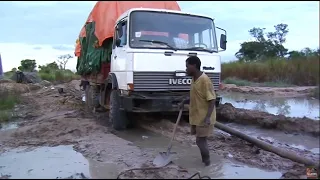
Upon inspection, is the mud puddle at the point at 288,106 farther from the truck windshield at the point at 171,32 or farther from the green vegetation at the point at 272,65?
the truck windshield at the point at 171,32

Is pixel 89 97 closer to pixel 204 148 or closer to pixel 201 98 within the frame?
pixel 204 148

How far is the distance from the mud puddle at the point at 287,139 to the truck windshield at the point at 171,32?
205cm

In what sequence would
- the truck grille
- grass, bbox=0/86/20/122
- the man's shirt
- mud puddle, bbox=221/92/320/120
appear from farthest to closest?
grass, bbox=0/86/20/122 < mud puddle, bbox=221/92/320/120 < the truck grille < the man's shirt

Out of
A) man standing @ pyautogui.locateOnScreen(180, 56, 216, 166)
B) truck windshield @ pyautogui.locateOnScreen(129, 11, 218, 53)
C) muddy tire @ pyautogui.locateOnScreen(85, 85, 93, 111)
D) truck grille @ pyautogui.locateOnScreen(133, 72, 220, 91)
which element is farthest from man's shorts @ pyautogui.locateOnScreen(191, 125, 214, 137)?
muddy tire @ pyautogui.locateOnScreen(85, 85, 93, 111)

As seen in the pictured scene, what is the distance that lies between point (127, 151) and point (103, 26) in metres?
4.46

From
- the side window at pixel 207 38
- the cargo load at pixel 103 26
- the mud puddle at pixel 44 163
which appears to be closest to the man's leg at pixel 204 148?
the mud puddle at pixel 44 163

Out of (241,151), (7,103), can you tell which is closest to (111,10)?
(241,151)

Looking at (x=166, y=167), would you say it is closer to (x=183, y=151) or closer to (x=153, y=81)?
(x=183, y=151)

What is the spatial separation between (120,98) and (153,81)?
3.32 ft

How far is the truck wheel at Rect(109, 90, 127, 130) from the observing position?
8.72m

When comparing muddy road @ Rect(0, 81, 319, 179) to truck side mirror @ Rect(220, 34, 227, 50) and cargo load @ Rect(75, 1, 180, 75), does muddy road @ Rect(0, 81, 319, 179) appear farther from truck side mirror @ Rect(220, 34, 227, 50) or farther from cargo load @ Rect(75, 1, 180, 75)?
truck side mirror @ Rect(220, 34, 227, 50)

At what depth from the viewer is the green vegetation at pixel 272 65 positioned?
9734mm

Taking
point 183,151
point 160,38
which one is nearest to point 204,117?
point 183,151

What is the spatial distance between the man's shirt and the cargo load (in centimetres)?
464
